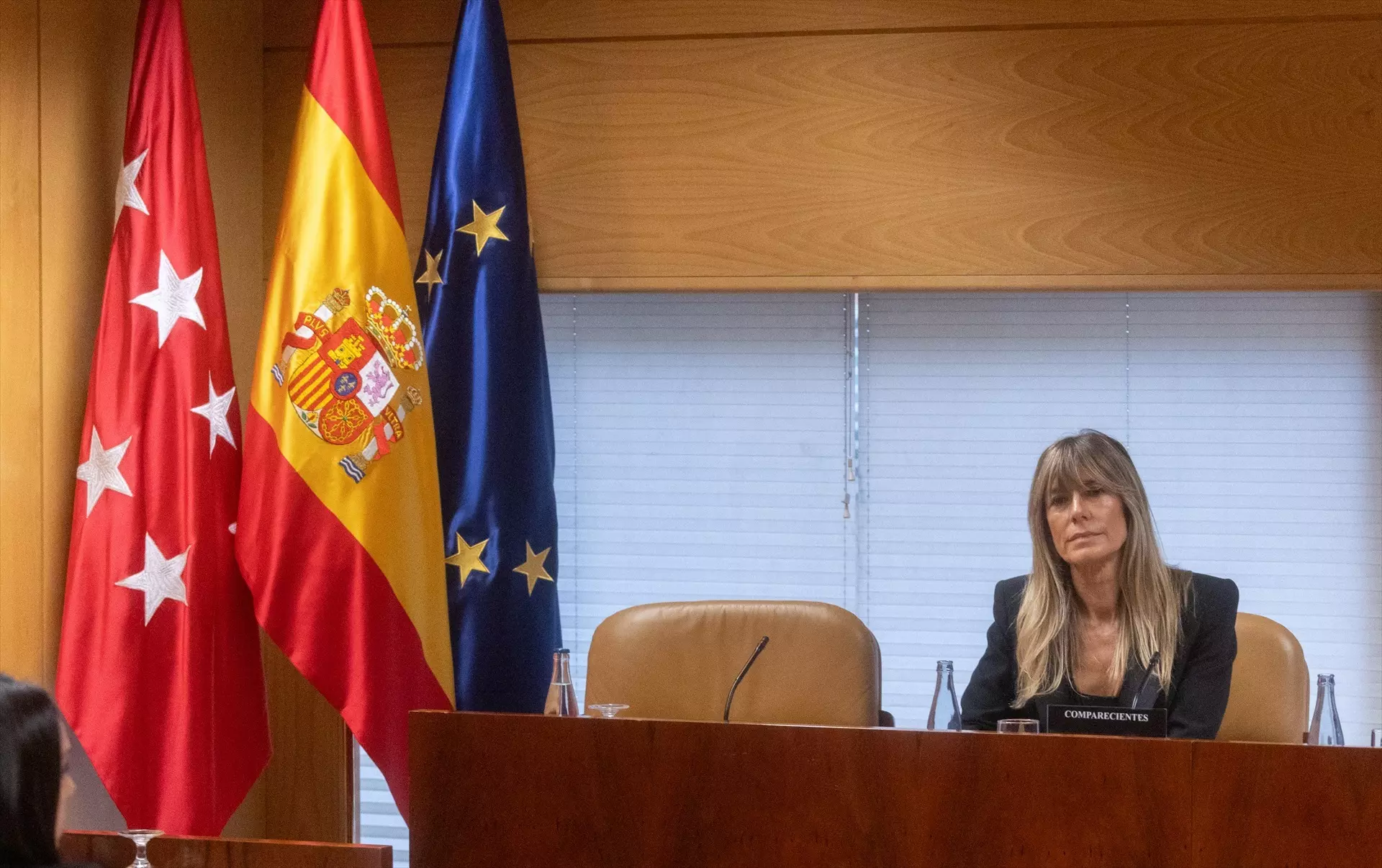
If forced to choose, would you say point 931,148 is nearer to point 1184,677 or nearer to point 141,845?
point 1184,677

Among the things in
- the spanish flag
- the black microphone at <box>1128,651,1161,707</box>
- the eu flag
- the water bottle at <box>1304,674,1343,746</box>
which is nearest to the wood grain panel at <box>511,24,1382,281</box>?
the eu flag

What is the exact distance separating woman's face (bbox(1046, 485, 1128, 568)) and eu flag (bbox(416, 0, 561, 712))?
3.80ft

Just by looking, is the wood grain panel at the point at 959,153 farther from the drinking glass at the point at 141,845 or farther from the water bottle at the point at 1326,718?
the drinking glass at the point at 141,845

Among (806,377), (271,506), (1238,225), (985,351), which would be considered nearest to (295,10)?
(271,506)

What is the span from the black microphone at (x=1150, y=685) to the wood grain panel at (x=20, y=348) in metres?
2.08

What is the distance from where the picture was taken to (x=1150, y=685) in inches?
87.7

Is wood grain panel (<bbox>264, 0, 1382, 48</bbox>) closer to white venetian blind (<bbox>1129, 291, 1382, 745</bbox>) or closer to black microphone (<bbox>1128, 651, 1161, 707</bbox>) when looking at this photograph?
white venetian blind (<bbox>1129, 291, 1382, 745</bbox>)

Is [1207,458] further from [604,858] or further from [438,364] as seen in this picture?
[604,858]

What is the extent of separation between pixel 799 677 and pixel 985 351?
1.15 meters

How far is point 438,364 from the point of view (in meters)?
2.86

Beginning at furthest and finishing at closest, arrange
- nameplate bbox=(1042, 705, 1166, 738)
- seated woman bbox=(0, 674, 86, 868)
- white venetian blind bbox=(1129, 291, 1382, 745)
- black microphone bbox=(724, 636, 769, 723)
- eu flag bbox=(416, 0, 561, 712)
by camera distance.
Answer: white venetian blind bbox=(1129, 291, 1382, 745)
eu flag bbox=(416, 0, 561, 712)
black microphone bbox=(724, 636, 769, 723)
nameplate bbox=(1042, 705, 1166, 738)
seated woman bbox=(0, 674, 86, 868)

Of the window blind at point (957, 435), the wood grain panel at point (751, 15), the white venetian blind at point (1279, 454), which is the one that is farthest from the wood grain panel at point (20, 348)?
the white venetian blind at point (1279, 454)

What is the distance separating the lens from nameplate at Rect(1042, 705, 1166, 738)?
1708mm

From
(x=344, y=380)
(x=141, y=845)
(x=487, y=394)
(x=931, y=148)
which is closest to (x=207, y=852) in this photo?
(x=141, y=845)
